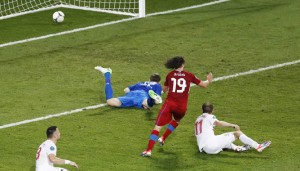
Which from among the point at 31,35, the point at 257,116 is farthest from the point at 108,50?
the point at 257,116

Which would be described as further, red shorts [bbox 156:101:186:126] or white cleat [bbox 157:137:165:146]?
white cleat [bbox 157:137:165:146]

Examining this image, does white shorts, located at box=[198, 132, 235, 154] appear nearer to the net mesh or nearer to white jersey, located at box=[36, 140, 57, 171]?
white jersey, located at box=[36, 140, 57, 171]

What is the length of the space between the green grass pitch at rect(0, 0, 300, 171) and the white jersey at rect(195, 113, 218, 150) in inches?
12.4

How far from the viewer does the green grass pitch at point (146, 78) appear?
18531 mm

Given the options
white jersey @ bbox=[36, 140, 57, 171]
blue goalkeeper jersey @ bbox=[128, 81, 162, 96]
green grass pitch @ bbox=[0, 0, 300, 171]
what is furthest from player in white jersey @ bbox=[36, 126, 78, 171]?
blue goalkeeper jersey @ bbox=[128, 81, 162, 96]

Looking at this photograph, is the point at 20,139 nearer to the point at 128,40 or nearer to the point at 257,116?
the point at 257,116

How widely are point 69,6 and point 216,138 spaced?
40.4ft

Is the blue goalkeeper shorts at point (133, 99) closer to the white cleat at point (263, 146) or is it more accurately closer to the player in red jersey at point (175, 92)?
the player in red jersey at point (175, 92)

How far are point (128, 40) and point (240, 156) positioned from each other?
8.52 meters

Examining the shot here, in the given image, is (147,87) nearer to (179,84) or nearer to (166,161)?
(179,84)

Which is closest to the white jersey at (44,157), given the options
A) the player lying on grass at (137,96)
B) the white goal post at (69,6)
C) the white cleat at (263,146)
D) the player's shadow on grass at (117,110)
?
the white cleat at (263,146)

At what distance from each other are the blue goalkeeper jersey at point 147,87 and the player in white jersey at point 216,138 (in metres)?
2.92

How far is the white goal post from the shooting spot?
2902 cm

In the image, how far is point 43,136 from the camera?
64.0ft
